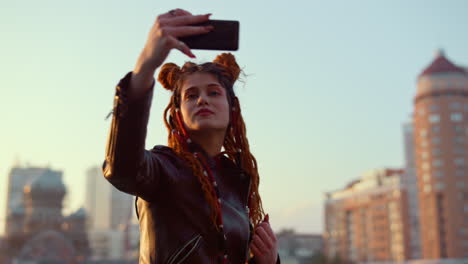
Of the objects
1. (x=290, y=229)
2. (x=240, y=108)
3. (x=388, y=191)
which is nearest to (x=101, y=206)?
(x=290, y=229)

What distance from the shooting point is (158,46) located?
248cm

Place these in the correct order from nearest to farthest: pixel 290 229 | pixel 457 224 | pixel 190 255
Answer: pixel 190 255 → pixel 457 224 → pixel 290 229

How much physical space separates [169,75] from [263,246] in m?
0.93

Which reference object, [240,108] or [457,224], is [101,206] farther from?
[240,108]

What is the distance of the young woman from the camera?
254cm

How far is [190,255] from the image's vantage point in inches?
114

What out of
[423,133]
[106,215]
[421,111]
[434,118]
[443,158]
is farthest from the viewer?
[106,215]

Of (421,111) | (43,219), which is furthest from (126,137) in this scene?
(421,111)

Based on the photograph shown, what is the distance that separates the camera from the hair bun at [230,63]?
11.4 ft

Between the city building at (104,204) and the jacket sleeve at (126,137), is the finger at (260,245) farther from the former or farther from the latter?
the city building at (104,204)

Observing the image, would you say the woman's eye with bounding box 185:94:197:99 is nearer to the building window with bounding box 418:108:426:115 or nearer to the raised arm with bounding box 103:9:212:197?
the raised arm with bounding box 103:9:212:197

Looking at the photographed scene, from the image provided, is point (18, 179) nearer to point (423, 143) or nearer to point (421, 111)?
point (421, 111)

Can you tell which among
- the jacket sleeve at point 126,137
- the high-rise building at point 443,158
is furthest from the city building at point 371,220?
the jacket sleeve at point 126,137

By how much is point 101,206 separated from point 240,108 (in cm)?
18171
